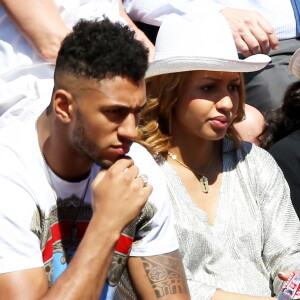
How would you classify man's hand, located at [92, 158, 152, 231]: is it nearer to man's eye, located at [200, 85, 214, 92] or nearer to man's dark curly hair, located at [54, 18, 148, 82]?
man's dark curly hair, located at [54, 18, 148, 82]

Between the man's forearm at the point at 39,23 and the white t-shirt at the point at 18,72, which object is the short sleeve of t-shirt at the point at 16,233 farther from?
the man's forearm at the point at 39,23

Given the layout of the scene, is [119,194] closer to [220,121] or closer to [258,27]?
[220,121]

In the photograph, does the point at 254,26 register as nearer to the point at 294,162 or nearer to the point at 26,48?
the point at 294,162

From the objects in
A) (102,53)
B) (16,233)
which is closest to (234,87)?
(102,53)

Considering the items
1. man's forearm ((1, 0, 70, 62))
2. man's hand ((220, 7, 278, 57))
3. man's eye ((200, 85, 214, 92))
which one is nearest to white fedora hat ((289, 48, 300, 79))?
man's hand ((220, 7, 278, 57))

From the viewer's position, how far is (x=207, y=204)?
141 inches

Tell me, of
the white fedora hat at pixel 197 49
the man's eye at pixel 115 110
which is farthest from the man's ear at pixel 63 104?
the white fedora hat at pixel 197 49

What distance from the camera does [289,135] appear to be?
4.07m

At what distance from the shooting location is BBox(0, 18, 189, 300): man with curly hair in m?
2.62

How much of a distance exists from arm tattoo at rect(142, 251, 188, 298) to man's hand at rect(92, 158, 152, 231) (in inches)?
11.8

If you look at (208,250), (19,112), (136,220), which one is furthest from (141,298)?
(19,112)

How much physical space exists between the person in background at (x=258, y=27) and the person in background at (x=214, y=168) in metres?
0.46

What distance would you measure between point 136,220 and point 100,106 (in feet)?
1.57

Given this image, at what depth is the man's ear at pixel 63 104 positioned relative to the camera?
8.72ft
